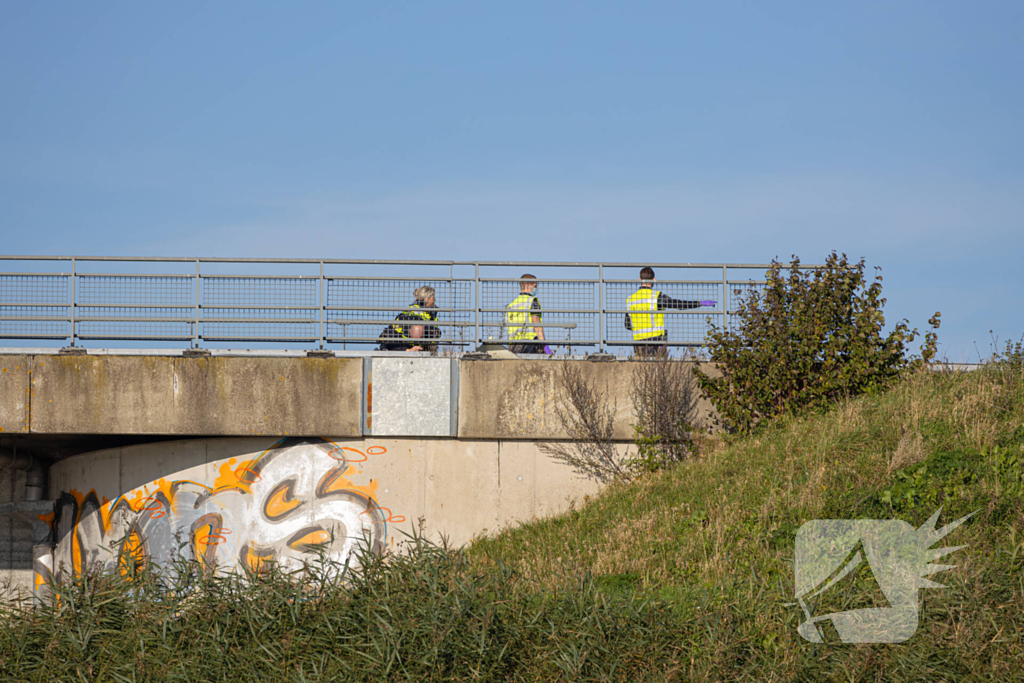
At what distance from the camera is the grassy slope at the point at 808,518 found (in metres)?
7.19

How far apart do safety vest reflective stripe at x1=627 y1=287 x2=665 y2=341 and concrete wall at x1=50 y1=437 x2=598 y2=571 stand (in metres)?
2.48

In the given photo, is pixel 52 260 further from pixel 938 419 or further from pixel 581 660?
pixel 938 419

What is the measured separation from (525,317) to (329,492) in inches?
150

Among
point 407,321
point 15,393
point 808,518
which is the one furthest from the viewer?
point 407,321

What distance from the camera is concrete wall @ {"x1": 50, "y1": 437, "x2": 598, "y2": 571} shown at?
12273mm

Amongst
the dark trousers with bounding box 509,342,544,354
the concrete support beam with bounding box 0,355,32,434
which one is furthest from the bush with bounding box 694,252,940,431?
the concrete support beam with bounding box 0,355,32,434

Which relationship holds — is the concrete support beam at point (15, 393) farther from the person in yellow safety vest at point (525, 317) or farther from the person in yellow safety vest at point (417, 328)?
the person in yellow safety vest at point (525, 317)

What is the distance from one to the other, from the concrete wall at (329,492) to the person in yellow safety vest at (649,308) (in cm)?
248

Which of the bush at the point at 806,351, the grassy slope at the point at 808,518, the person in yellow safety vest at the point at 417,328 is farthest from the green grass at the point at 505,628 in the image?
the person in yellow safety vest at the point at 417,328

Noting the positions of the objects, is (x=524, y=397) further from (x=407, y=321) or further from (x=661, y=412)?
(x=407, y=321)

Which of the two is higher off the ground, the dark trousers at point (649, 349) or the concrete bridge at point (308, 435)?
the dark trousers at point (649, 349)

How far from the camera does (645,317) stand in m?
13.6

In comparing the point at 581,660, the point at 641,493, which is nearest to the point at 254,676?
the point at 581,660

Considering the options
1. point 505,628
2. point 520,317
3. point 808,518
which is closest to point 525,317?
point 520,317
